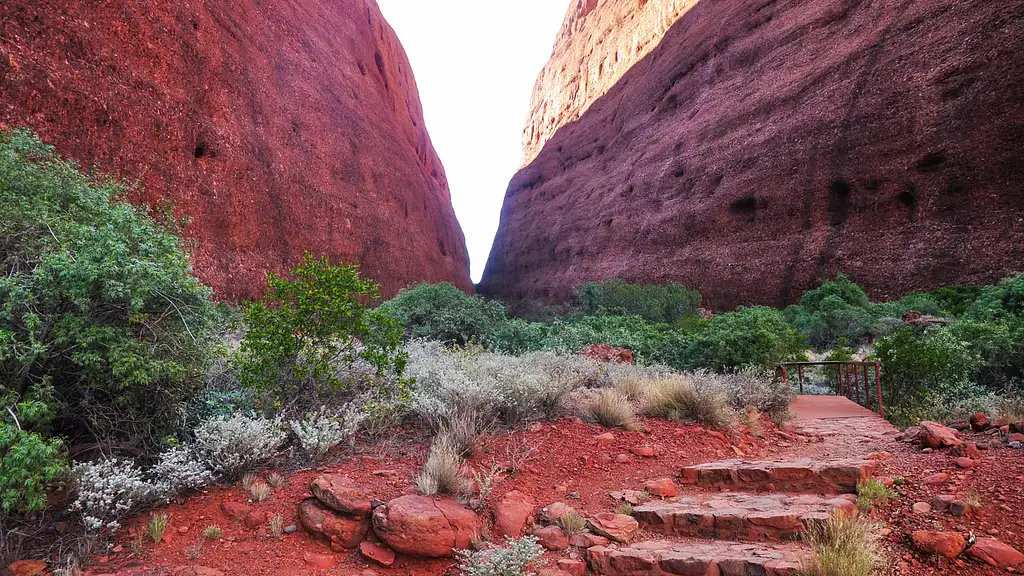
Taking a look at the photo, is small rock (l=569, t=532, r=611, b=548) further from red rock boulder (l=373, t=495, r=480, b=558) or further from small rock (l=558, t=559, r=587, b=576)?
red rock boulder (l=373, t=495, r=480, b=558)

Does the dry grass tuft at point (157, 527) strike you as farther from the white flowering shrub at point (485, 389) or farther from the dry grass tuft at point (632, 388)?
the dry grass tuft at point (632, 388)

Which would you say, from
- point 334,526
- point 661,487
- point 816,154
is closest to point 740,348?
point 661,487

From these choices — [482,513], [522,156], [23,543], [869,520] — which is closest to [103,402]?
[23,543]

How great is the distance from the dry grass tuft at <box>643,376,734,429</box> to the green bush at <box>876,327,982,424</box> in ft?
11.0

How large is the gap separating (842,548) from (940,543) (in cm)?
69

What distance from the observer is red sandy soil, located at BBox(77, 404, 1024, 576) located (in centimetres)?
269

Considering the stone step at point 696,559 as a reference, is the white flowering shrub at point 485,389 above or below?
above

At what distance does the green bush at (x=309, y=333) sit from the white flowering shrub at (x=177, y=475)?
877mm

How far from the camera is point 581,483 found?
150 inches

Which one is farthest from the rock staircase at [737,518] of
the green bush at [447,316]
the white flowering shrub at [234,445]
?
the green bush at [447,316]

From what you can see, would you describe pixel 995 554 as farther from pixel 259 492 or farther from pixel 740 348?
pixel 740 348

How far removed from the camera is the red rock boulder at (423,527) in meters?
2.79

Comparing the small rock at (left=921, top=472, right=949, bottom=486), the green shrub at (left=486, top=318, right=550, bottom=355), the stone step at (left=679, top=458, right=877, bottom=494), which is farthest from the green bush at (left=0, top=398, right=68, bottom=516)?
the green shrub at (left=486, top=318, right=550, bottom=355)

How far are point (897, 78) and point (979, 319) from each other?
10.5 m
